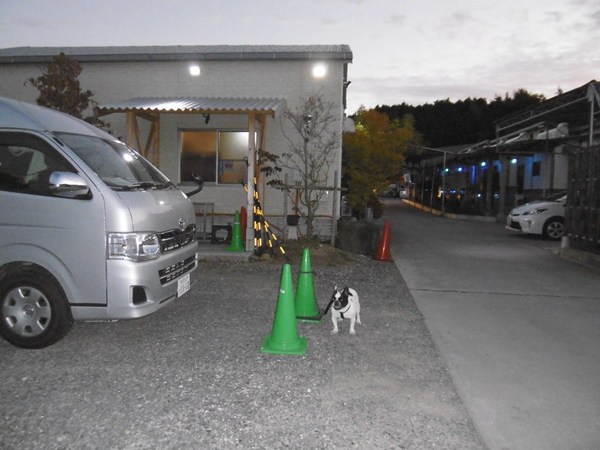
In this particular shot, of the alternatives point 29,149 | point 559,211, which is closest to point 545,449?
point 29,149

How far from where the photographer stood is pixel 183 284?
499 centimetres

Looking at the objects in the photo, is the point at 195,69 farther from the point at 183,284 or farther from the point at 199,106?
the point at 183,284

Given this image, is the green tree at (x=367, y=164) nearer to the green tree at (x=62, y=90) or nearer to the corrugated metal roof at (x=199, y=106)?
the corrugated metal roof at (x=199, y=106)

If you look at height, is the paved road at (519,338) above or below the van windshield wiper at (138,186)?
below

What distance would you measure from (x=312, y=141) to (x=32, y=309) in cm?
815

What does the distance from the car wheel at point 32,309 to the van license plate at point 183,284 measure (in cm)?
103

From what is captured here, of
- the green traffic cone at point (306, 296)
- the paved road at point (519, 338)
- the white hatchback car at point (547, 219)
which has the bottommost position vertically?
the paved road at point (519, 338)

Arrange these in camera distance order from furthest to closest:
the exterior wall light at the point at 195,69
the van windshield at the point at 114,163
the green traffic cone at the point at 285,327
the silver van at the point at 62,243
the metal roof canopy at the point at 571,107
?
the exterior wall light at the point at 195,69 → the metal roof canopy at the point at 571,107 → the van windshield at the point at 114,163 → the green traffic cone at the point at 285,327 → the silver van at the point at 62,243

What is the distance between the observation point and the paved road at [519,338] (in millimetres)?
3275

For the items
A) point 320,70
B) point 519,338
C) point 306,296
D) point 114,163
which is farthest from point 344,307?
point 320,70

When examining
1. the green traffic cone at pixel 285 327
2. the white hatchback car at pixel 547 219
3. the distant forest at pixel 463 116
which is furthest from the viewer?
the distant forest at pixel 463 116

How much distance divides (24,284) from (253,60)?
8.73m

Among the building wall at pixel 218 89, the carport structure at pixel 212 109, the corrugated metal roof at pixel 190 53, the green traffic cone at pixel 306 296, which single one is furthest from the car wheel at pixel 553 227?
the green traffic cone at pixel 306 296

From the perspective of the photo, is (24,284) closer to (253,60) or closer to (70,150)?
(70,150)
